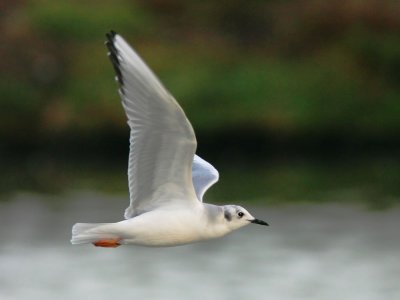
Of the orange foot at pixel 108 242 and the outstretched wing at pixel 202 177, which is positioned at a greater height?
the outstretched wing at pixel 202 177

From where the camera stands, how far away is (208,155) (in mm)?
21734

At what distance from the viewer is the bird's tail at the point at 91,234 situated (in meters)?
8.83

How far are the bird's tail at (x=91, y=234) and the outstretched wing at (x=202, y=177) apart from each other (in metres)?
0.83

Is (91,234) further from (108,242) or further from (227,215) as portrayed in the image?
(227,215)

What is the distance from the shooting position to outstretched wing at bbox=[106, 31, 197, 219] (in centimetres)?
842

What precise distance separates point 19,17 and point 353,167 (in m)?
5.78

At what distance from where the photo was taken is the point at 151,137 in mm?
8664

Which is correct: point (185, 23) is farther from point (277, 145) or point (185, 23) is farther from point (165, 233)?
point (165, 233)

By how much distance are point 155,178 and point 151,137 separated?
1.06 ft

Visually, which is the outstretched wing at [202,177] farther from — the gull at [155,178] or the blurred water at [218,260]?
the blurred water at [218,260]

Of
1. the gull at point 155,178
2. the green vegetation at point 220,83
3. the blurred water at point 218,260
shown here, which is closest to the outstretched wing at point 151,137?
the gull at point 155,178

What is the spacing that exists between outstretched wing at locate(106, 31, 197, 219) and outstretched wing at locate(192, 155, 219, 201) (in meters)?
0.56

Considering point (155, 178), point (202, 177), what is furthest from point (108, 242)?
point (202, 177)

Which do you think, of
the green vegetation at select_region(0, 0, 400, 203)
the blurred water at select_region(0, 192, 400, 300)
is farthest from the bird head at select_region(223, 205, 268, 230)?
the green vegetation at select_region(0, 0, 400, 203)
